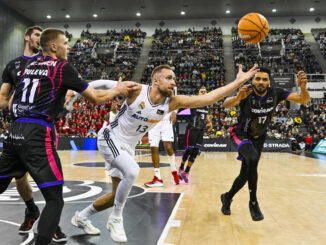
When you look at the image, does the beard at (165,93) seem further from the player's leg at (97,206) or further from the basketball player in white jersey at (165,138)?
the basketball player in white jersey at (165,138)

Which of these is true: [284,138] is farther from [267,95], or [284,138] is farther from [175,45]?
[175,45]

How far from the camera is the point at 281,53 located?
29188 millimetres

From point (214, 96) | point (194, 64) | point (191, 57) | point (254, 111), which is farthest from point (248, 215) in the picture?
point (191, 57)

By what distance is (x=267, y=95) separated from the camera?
4.22 meters

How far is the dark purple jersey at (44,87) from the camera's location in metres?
2.45

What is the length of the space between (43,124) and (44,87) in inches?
11.3

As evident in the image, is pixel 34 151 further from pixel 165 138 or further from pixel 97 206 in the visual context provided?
pixel 165 138

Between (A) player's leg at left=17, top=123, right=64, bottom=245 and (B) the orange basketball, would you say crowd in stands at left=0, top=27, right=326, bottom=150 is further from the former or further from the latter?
(A) player's leg at left=17, top=123, right=64, bottom=245

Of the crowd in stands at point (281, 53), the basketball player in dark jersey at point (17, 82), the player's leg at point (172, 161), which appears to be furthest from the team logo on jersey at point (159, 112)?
the crowd in stands at point (281, 53)

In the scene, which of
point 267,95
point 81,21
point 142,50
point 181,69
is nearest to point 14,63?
point 267,95

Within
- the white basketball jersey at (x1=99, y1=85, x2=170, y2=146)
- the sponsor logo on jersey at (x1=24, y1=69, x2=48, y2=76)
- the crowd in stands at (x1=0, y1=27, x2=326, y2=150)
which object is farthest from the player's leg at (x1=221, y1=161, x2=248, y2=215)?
the crowd in stands at (x1=0, y1=27, x2=326, y2=150)

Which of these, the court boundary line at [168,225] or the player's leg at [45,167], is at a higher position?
the player's leg at [45,167]

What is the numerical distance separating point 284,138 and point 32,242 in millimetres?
16726

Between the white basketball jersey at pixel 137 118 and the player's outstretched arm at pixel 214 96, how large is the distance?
0.13m
